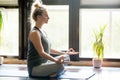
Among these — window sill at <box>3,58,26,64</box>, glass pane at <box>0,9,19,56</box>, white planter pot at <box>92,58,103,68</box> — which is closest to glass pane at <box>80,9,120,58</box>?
white planter pot at <box>92,58,103,68</box>

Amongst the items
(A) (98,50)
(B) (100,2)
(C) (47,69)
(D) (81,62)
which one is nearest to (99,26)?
(B) (100,2)

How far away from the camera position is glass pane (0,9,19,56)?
5312 mm

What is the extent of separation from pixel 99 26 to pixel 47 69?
6.01 feet

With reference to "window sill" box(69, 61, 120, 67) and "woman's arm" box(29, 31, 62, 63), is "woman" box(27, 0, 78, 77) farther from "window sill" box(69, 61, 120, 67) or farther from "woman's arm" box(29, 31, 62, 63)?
"window sill" box(69, 61, 120, 67)

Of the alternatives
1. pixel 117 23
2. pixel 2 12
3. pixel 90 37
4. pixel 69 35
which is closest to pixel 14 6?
pixel 2 12

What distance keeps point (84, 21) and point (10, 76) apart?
1951 mm

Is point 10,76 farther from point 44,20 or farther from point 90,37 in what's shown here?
point 90,37

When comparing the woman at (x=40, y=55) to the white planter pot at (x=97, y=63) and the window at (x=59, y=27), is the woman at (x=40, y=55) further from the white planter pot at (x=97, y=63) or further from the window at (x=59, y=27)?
the window at (x=59, y=27)

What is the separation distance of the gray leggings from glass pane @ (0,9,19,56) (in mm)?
1836

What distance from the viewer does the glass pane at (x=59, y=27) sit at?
17.0ft

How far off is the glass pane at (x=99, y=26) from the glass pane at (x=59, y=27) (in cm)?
29

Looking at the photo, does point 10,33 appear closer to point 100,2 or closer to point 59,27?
point 59,27

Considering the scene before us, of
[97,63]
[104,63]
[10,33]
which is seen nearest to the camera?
[97,63]

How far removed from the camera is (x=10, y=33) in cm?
535
